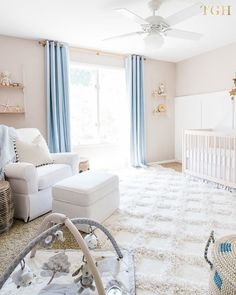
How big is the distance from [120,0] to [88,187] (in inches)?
73.9

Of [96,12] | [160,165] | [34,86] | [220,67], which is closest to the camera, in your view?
[96,12]

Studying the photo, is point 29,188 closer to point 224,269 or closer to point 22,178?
point 22,178

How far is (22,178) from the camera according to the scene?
2.27 m

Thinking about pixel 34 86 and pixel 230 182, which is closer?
pixel 230 182

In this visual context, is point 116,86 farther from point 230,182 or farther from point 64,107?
point 230,182

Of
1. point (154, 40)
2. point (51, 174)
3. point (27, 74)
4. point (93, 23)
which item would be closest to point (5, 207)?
point (51, 174)

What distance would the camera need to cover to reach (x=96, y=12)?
2.65m

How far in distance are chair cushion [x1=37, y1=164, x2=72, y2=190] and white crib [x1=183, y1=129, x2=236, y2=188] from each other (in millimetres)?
1905

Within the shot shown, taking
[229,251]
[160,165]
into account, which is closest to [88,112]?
[160,165]

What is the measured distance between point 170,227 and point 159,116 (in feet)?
10.5

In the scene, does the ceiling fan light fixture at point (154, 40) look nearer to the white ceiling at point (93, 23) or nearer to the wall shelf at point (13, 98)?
the white ceiling at point (93, 23)

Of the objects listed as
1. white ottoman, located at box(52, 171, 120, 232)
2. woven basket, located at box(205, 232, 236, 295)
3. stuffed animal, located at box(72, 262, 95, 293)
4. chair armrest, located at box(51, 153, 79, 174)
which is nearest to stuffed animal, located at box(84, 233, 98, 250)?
stuffed animal, located at box(72, 262, 95, 293)

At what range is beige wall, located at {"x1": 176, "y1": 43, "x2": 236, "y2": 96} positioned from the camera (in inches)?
158

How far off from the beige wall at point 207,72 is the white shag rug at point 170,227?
6.24 ft
